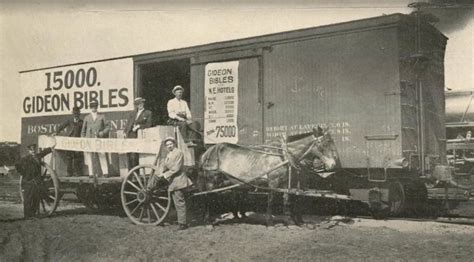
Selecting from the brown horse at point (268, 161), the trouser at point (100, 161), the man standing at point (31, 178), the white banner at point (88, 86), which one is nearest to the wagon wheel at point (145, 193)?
the trouser at point (100, 161)

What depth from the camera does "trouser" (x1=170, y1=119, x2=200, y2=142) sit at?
7484 mm

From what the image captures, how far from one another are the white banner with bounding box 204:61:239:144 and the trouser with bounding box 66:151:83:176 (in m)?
2.19

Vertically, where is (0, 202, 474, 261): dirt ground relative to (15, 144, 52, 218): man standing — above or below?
below

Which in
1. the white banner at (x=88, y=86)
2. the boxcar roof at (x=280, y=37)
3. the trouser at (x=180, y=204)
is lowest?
the trouser at (x=180, y=204)

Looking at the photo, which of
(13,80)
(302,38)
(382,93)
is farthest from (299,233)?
(13,80)

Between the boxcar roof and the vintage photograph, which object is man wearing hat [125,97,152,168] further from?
the boxcar roof

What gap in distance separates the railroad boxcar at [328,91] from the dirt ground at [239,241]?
86 centimetres

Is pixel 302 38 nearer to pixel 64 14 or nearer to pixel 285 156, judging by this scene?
pixel 285 156

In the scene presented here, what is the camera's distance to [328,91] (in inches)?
290

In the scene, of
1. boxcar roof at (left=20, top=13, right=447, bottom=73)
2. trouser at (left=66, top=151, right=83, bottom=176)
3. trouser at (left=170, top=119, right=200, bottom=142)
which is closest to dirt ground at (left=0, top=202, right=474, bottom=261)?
trouser at (left=66, top=151, right=83, bottom=176)

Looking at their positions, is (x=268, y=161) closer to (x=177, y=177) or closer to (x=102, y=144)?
(x=177, y=177)

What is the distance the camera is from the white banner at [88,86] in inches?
351

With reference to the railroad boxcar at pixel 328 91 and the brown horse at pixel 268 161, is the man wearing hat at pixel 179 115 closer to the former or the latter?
the brown horse at pixel 268 161

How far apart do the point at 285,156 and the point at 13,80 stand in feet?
15.6
